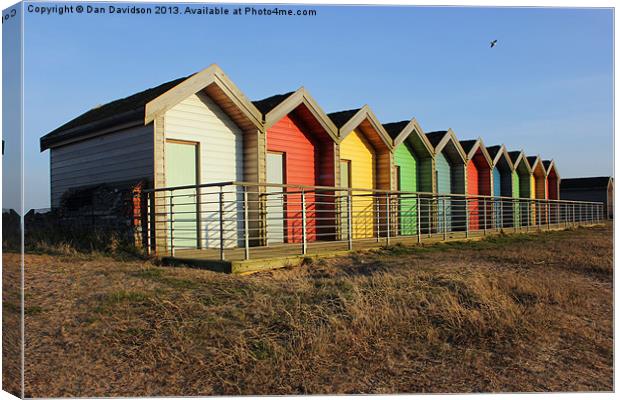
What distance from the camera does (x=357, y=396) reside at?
3812 mm

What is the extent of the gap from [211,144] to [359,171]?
5.43 m

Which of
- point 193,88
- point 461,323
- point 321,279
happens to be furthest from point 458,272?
point 193,88

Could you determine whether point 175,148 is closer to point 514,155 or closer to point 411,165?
point 411,165

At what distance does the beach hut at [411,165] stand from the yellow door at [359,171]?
0.94 m

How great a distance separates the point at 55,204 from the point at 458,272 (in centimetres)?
1010

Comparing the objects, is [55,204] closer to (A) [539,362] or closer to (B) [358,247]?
(B) [358,247]

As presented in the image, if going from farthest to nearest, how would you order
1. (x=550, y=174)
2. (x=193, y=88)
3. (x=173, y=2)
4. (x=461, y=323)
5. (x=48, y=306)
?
(x=550, y=174), (x=193, y=88), (x=48, y=306), (x=461, y=323), (x=173, y=2)

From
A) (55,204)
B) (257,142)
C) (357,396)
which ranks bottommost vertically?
(357,396)

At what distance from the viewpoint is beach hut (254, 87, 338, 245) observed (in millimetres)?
12914

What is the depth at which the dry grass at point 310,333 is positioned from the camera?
412 centimetres

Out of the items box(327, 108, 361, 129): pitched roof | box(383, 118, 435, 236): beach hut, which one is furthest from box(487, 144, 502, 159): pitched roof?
box(327, 108, 361, 129): pitched roof

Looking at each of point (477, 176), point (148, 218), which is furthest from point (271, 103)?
point (477, 176)

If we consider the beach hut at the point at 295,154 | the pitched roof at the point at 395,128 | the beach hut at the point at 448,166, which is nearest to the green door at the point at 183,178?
the beach hut at the point at 295,154

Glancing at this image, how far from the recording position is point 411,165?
60.5 ft
